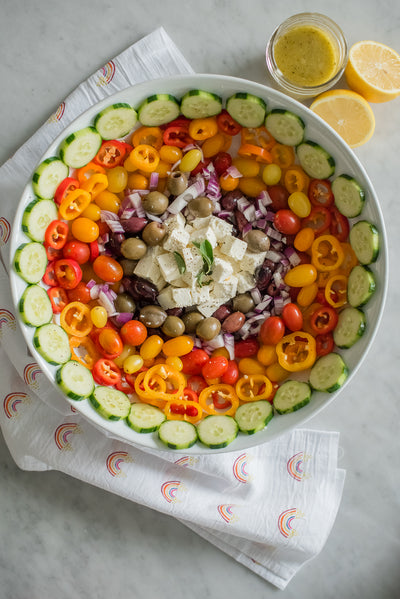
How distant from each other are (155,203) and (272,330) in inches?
24.6

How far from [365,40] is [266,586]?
7.36 ft

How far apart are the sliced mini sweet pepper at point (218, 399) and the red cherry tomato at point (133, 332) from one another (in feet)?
0.99

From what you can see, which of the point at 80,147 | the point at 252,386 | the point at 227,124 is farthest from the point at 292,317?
the point at 80,147

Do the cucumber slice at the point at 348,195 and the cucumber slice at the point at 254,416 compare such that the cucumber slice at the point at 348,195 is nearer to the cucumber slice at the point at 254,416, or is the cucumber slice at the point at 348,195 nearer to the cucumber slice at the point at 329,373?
the cucumber slice at the point at 329,373

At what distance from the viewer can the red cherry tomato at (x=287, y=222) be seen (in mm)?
2121

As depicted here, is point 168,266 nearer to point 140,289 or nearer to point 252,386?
point 140,289

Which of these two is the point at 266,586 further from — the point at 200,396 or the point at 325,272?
the point at 325,272

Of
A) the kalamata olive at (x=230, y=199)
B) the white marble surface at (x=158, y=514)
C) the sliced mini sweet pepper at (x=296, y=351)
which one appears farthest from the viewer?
the white marble surface at (x=158, y=514)

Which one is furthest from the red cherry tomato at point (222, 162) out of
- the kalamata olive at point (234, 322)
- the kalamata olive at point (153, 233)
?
the kalamata olive at point (234, 322)

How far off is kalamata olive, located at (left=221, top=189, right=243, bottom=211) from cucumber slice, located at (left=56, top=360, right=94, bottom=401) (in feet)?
2.59

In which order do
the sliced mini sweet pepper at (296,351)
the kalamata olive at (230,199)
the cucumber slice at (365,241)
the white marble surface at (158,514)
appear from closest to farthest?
1. the cucumber slice at (365,241)
2. the sliced mini sweet pepper at (296,351)
3. the kalamata olive at (230,199)
4. the white marble surface at (158,514)

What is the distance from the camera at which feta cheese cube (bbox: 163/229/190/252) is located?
2100 mm

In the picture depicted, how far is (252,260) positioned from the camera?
84.0 inches

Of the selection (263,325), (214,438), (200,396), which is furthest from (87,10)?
(214,438)
